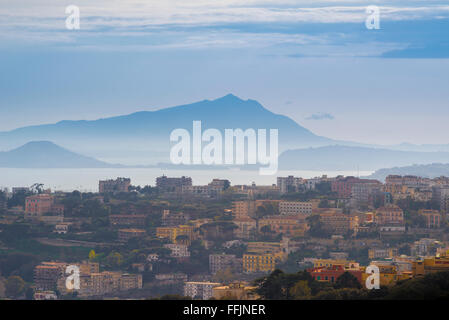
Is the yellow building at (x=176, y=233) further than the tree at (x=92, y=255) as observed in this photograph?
Yes

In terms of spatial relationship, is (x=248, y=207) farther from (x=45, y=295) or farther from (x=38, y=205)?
(x=45, y=295)

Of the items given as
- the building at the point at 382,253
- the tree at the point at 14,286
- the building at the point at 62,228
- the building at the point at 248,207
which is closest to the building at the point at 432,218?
the building at the point at 382,253

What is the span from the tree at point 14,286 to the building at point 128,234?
15.0 ft

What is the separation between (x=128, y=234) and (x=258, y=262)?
4.69m

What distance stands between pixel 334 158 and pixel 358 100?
3.04m

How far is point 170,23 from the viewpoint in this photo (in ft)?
92.3

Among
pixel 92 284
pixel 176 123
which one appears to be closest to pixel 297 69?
pixel 176 123

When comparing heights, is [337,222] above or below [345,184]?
below

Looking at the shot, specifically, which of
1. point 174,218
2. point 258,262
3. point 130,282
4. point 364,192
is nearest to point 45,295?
point 130,282

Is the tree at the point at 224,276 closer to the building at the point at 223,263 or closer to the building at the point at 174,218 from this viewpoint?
the building at the point at 223,263

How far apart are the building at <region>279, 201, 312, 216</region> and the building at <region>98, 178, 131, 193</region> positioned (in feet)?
17.4

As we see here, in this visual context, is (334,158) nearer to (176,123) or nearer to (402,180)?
(402,180)

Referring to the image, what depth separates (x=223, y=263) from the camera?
23.3 m

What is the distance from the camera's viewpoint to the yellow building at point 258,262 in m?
22.5
